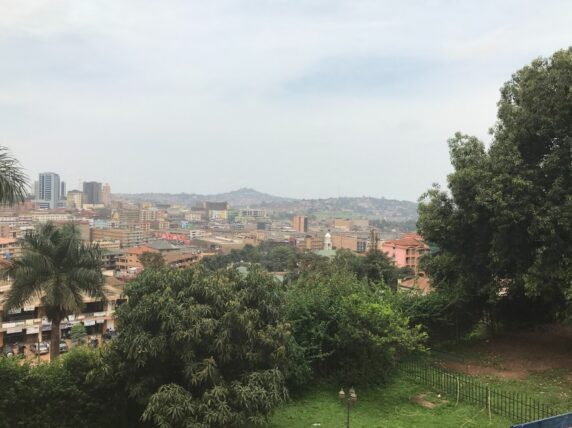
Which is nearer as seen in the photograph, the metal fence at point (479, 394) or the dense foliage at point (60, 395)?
the dense foliage at point (60, 395)

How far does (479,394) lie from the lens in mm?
10070

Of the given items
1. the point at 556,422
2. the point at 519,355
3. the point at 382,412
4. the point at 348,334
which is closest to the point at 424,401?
the point at 382,412

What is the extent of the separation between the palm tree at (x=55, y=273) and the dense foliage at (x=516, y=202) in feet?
30.0

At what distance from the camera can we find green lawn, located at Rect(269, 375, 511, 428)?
360 inches

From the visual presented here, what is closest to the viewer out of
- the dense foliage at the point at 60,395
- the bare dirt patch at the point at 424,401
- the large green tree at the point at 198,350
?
the large green tree at the point at 198,350

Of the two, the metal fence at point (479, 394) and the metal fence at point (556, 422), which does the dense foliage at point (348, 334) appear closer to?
the metal fence at point (479, 394)

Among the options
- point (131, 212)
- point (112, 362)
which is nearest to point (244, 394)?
point (112, 362)

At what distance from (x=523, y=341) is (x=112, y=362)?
11.6 meters

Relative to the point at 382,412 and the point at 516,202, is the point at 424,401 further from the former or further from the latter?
the point at 516,202

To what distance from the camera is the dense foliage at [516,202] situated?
1139cm

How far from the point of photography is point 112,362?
840 centimetres

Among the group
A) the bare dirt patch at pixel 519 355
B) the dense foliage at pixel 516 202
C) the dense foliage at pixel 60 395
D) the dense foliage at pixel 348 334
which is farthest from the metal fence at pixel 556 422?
the dense foliage at pixel 60 395

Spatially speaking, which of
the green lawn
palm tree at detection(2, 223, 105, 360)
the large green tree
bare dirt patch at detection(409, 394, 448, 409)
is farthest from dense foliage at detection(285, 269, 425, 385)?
palm tree at detection(2, 223, 105, 360)

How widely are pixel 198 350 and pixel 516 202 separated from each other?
8148mm
